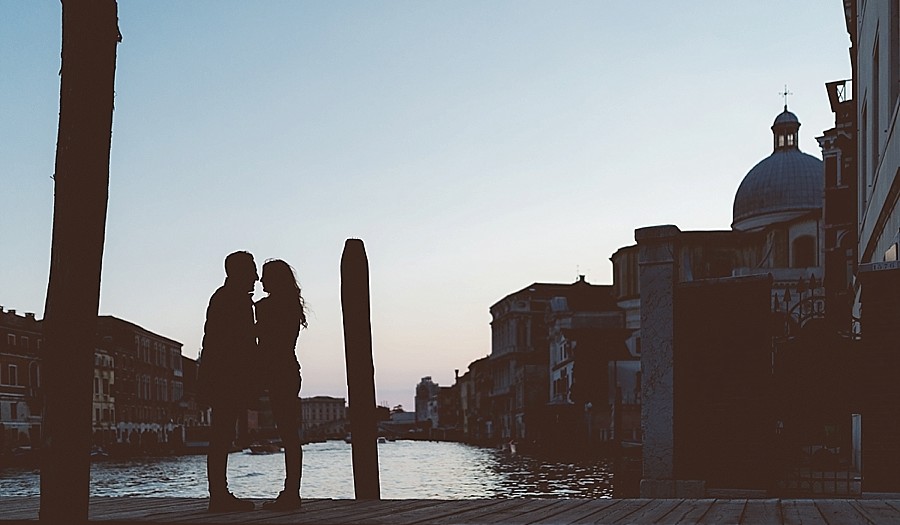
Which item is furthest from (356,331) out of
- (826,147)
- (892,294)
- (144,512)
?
(826,147)

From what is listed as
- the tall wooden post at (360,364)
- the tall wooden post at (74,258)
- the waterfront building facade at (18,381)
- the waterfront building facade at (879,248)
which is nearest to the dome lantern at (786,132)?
the waterfront building facade at (18,381)

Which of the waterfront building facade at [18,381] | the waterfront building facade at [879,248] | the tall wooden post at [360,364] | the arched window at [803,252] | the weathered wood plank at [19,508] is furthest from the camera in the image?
the waterfront building facade at [18,381]

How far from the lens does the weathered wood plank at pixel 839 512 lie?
20.8 ft

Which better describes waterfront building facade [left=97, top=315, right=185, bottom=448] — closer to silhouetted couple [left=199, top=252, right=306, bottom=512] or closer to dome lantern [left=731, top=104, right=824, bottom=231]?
dome lantern [left=731, top=104, right=824, bottom=231]

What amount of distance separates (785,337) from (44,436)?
26.6ft

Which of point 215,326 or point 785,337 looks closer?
point 215,326

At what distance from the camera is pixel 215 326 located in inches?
291

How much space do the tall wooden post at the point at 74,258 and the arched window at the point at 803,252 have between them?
60436mm

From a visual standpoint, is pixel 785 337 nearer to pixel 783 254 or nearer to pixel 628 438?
pixel 628 438

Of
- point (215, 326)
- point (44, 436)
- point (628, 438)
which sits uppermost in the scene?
Result: point (215, 326)

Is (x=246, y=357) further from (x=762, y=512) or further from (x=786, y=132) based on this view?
(x=786, y=132)

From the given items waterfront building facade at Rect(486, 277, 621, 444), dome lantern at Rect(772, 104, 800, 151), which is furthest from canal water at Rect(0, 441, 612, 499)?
waterfront building facade at Rect(486, 277, 621, 444)

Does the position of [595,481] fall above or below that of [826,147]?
below

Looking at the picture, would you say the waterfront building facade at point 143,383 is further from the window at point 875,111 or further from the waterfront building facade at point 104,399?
the window at point 875,111
